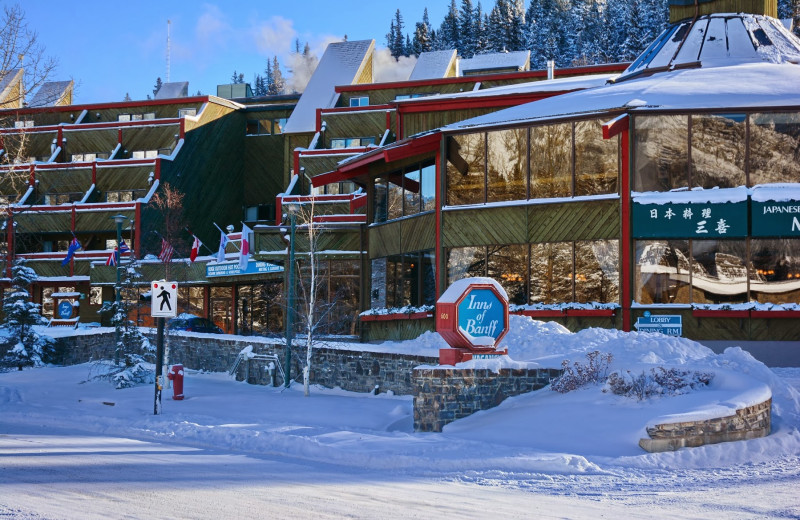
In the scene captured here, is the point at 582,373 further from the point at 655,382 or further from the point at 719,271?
the point at 719,271

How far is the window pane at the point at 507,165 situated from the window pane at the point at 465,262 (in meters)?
1.61

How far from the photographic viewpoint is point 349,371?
23094 millimetres

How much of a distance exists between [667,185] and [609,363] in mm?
9265

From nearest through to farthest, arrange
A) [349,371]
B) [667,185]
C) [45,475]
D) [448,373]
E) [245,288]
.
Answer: [45,475] → [448,373] → [349,371] → [667,185] → [245,288]

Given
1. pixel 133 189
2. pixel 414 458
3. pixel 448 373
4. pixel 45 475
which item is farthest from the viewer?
pixel 133 189

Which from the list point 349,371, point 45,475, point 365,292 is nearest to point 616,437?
point 45,475

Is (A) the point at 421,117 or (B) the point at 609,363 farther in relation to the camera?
(A) the point at 421,117

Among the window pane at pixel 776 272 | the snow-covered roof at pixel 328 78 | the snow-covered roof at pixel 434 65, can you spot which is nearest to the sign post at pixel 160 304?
the window pane at pixel 776 272

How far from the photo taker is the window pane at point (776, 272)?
938 inches

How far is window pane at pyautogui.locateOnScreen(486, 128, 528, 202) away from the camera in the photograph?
26609 mm

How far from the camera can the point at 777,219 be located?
23734 millimetres

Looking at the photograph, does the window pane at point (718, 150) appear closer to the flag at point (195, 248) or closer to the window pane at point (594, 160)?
the window pane at point (594, 160)

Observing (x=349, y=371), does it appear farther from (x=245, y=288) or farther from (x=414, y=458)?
(x=245, y=288)

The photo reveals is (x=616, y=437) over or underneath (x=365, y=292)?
underneath
